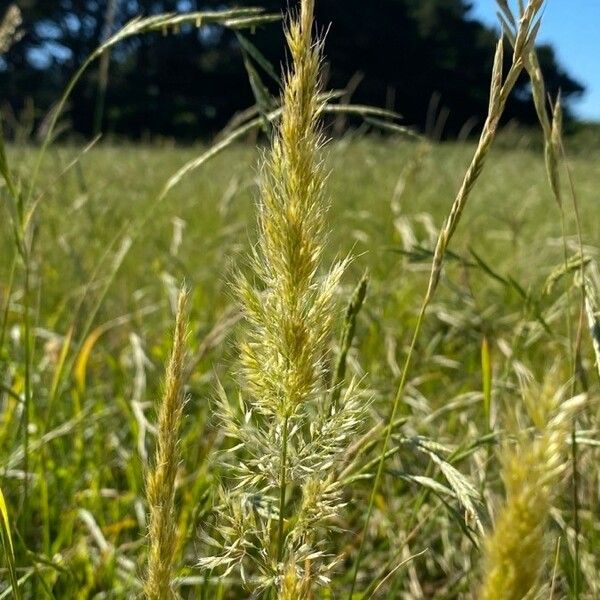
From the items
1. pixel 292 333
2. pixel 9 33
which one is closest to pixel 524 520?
pixel 292 333

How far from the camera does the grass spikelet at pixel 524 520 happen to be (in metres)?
0.30

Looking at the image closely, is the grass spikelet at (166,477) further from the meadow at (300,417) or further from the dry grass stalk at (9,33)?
the dry grass stalk at (9,33)

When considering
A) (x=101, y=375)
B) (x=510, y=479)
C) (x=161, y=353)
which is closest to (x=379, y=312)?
(x=161, y=353)

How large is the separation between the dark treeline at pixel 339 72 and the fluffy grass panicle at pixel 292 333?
58.8 ft

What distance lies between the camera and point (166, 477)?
446 millimetres

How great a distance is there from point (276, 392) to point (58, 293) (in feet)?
7.05

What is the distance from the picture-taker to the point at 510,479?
312 mm

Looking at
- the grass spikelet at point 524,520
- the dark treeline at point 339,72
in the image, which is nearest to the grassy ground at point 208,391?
the grass spikelet at point 524,520

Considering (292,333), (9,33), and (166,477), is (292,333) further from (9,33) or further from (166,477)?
(9,33)

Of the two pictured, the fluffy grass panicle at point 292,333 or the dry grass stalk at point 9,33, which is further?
the dry grass stalk at point 9,33

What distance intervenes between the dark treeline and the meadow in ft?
53.4

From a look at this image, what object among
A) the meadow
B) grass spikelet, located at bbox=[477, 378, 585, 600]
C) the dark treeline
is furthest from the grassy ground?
the dark treeline

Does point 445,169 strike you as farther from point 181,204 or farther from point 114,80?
point 114,80

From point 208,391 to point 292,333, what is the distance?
1.32 m
